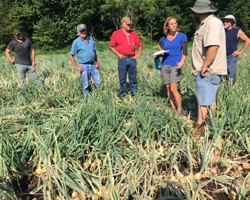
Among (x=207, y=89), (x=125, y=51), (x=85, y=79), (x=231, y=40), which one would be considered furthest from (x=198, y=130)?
(x=85, y=79)

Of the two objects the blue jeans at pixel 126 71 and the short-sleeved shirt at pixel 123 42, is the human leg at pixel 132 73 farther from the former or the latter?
the short-sleeved shirt at pixel 123 42

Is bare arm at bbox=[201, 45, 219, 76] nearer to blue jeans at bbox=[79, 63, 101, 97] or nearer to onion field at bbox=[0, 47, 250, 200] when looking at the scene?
onion field at bbox=[0, 47, 250, 200]

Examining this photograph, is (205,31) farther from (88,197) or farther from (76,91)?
(76,91)

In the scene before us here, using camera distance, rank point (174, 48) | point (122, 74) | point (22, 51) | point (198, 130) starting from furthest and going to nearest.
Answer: point (22, 51)
point (122, 74)
point (174, 48)
point (198, 130)

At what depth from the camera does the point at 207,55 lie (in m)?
3.13

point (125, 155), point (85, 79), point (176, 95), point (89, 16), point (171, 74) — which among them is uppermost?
point (89, 16)

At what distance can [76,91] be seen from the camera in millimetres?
4918

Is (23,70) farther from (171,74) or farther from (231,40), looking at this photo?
(231,40)

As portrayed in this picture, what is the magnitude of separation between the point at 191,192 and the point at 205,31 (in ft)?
5.45

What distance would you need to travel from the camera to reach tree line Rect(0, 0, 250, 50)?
32.0 m

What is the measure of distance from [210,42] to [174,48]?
1.17 metres

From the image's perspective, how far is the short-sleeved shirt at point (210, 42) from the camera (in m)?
3.07

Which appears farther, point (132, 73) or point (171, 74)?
point (132, 73)

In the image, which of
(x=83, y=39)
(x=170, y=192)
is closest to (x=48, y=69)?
(x=83, y=39)
